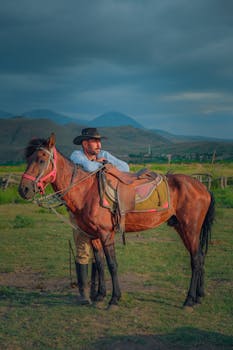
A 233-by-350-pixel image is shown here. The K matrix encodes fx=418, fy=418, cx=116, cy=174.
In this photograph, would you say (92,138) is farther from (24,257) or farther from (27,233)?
(27,233)

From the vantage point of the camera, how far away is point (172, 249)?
10.5 meters

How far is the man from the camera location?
6375 millimetres

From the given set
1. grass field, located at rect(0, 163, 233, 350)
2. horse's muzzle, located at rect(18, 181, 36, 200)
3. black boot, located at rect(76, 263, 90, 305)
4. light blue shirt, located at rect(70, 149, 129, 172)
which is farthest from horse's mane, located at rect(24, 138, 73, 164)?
grass field, located at rect(0, 163, 233, 350)

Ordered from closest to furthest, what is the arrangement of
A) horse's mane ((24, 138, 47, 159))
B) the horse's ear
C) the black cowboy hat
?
the horse's ear, horse's mane ((24, 138, 47, 159)), the black cowboy hat

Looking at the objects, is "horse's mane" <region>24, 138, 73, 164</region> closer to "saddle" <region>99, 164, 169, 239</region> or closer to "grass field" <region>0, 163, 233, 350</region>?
"saddle" <region>99, 164, 169, 239</region>

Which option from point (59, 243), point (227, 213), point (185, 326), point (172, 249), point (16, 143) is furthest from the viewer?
point (16, 143)

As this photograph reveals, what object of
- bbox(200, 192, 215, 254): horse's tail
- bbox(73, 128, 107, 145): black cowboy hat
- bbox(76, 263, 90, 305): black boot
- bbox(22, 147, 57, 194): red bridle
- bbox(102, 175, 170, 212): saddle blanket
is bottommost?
bbox(76, 263, 90, 305): black boot

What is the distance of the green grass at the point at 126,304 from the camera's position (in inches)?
197

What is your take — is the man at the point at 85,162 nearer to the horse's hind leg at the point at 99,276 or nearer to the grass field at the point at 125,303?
the horse's hind leg at the point at 99,276

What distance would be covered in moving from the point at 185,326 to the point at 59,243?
6366 mm

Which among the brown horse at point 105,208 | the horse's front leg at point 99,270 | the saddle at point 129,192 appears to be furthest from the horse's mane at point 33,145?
the horse's front leg at point 99,270

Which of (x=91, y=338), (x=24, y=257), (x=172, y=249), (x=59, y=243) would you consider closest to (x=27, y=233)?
(x=59, y=243)

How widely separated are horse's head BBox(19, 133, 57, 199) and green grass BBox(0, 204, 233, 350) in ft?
5.85

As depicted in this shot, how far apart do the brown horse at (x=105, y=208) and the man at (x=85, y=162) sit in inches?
6.7
